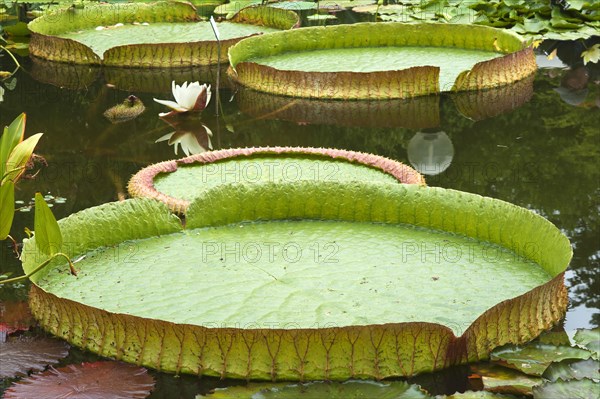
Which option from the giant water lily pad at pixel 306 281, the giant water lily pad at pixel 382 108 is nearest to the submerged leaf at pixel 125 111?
the giant water lily pad at pixel 382 108

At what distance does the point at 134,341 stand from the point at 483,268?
103cm

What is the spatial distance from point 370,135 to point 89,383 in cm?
272

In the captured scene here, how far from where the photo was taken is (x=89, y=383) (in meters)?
2.34

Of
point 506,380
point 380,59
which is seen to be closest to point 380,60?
point 380,59

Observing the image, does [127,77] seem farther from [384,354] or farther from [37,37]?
[384,354]

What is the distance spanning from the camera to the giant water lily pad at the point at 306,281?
2346 mm

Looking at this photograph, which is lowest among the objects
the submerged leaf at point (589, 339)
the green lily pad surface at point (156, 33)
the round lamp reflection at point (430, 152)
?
the green lily pad surface at point (156, 33)

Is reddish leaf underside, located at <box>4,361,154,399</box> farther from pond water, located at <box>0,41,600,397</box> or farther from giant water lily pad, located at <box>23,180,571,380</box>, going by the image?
pond water, located at <box>0,41,600,397</box>

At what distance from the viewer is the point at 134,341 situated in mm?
2451

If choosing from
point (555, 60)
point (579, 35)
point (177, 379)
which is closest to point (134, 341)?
point (177, 379)

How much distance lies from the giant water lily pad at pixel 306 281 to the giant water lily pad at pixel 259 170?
46 centimetres

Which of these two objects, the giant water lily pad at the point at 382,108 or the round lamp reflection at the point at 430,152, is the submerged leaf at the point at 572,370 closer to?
the round lamp reflection at the point at 430,152

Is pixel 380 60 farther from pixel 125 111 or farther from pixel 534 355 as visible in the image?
pixel 534 355

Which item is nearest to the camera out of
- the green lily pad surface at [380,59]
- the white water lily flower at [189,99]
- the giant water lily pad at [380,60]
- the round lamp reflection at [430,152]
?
the round lamp reflection at [430,152]
